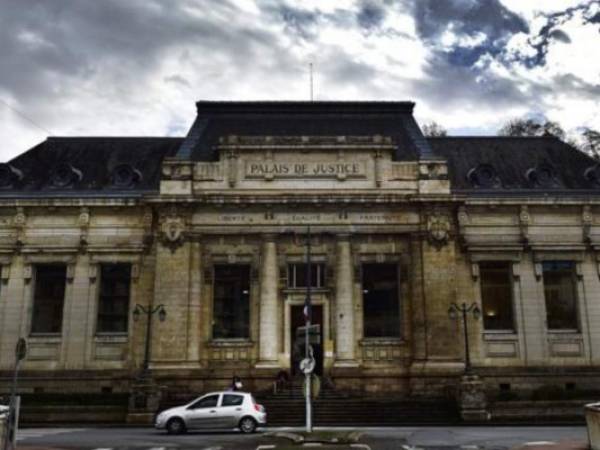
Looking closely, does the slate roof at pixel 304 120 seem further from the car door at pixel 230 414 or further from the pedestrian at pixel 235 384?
the car door at pixel 230 414

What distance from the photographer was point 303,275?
105 ft

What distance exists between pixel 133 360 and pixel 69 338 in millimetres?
3586

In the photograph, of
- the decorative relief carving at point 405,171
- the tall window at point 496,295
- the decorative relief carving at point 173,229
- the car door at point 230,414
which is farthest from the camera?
the decorative relief carving at point 405,171

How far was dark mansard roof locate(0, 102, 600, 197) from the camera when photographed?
34.1 meters

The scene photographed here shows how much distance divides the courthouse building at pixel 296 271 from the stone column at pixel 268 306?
75 millimetres

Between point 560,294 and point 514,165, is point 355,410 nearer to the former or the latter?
point 560,294

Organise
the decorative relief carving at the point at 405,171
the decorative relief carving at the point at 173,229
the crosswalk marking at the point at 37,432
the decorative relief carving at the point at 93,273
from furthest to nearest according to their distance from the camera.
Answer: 1. the decorative relief carving at the point at 405,171
2. the decorative relief carving at the point at 93,273
3. the decorative relief carving at the point at 173,229
4. the crosswalk marking at the point at 37,432

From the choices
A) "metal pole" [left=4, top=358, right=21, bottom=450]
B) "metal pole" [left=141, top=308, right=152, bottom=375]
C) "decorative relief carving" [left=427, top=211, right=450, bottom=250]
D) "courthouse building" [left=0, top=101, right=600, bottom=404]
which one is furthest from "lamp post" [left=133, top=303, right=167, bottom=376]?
"metal pole" [left=4, top=358, right=21, bottom=450]

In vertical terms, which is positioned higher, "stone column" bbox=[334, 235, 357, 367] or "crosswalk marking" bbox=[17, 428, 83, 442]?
"stone column" bbox=[334, 235, 357, 367]

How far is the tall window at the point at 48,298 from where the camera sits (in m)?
32.1

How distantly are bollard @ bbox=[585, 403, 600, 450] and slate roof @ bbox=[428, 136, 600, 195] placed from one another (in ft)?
68.2

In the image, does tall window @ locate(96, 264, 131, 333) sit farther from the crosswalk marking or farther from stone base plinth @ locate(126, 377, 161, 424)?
the crosswalk marking

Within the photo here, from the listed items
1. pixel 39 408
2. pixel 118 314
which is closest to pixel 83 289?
pixel 118 314

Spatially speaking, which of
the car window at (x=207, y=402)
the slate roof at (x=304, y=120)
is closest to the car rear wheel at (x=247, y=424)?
the car window at (x=207, y=402)
